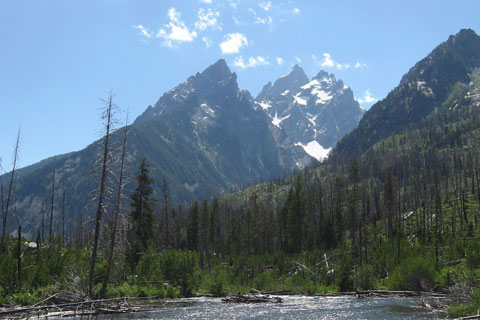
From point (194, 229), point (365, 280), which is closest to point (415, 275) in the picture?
point (365, 280)

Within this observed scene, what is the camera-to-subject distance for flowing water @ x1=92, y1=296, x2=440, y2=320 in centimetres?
2973

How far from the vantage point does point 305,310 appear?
3438 cm

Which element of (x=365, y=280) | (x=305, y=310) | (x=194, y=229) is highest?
(x=194, y=229)

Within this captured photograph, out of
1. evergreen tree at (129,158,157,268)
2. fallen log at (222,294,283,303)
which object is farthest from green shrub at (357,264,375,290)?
evergreen tree at (129,158,157,268)

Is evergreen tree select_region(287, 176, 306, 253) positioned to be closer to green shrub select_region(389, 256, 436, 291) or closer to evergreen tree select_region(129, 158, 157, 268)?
evergreen tree select_region(129, 158, 157, 268)

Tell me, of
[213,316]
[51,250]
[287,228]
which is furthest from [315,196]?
[213,316]

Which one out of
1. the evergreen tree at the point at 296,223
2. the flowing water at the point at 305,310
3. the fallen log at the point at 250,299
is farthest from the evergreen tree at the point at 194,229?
the flowing water at the point at 305,310

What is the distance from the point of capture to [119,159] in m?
36.8

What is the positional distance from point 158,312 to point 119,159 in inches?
540

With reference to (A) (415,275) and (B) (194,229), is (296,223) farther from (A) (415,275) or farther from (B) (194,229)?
(A) (415,275)

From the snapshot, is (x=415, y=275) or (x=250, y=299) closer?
(x=250, y=299)

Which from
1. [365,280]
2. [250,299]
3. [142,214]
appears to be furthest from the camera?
[142,214]

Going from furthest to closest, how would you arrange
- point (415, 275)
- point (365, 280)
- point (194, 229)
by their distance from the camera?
point (194, 229), point (365, 280), point (415, 275)

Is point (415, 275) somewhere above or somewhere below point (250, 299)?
above
